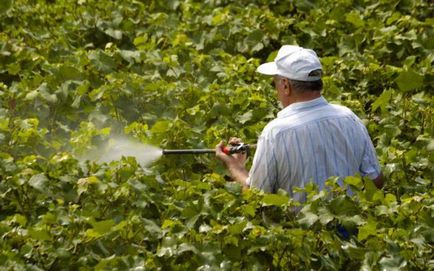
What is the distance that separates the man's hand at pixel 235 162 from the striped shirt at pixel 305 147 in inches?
13.6

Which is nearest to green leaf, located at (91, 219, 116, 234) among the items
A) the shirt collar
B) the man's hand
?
the man's hand

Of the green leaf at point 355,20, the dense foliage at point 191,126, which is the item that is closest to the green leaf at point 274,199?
the dense foliage at point 191,126

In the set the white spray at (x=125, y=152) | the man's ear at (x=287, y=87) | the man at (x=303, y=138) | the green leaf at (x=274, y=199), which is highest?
the man's ear at (x=287, y=87)

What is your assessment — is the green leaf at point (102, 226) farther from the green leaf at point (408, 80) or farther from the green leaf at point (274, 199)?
the green leaf at point (408, 80)

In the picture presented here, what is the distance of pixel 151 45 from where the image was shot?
8.22m

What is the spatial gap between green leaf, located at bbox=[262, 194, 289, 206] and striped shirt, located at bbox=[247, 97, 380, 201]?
18 cm

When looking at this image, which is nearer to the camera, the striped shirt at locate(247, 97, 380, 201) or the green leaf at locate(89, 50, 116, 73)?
the striped shirt at locate(247, 97, 380, 201)

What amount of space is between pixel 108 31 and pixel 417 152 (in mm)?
3027

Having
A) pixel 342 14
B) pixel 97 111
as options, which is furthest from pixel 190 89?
pixel 342 14

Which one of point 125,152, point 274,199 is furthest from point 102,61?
point 274,199

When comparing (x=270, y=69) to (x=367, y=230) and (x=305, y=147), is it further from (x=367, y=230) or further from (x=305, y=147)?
(x=367, y=230)

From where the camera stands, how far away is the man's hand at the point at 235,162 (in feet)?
19.2

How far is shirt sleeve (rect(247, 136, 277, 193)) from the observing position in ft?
17.8

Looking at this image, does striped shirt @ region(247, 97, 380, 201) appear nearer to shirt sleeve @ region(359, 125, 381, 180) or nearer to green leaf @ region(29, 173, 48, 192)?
shirt sleeve @ region(359, 125, 381, 180)
